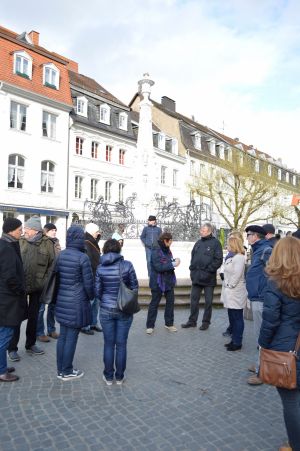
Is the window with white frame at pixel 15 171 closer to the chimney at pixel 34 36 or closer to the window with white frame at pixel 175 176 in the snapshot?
the chimney at pixel 34 36

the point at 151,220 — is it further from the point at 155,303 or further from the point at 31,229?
the point at 31,229

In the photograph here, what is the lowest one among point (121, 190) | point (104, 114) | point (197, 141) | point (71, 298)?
point (71, 298)

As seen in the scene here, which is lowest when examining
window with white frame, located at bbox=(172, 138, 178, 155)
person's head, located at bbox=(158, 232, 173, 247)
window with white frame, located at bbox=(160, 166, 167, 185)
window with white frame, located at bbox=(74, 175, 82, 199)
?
person's head, located at bbox=(158, 232, 173, 247)

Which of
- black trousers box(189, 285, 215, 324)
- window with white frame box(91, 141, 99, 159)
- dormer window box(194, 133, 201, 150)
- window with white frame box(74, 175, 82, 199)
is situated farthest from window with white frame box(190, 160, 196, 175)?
black trousers box(189, 285, 215, 324)

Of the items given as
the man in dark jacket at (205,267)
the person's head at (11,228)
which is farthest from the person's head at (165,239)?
the person's head at (11,228)

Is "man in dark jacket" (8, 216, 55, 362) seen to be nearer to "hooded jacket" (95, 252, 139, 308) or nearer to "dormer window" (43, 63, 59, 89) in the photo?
"hooded jacket" (95, 252, 139, 308)

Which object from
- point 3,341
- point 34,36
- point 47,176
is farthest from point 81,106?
point 3,341

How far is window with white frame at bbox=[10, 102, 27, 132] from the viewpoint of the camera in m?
25.5

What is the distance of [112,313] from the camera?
15.0 feet

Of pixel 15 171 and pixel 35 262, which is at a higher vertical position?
pixel 15 171

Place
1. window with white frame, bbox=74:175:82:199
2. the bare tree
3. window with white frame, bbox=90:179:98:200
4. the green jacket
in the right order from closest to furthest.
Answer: the green jacket < the bare tree < window with white frame, bbox=74:175:82:199 < window with white frame, bbox=90:179:98:200

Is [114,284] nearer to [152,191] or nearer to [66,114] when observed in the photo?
[152,191]

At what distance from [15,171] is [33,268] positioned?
21.5 meters

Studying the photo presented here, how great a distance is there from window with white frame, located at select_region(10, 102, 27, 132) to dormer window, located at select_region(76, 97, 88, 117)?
5.22 meters
